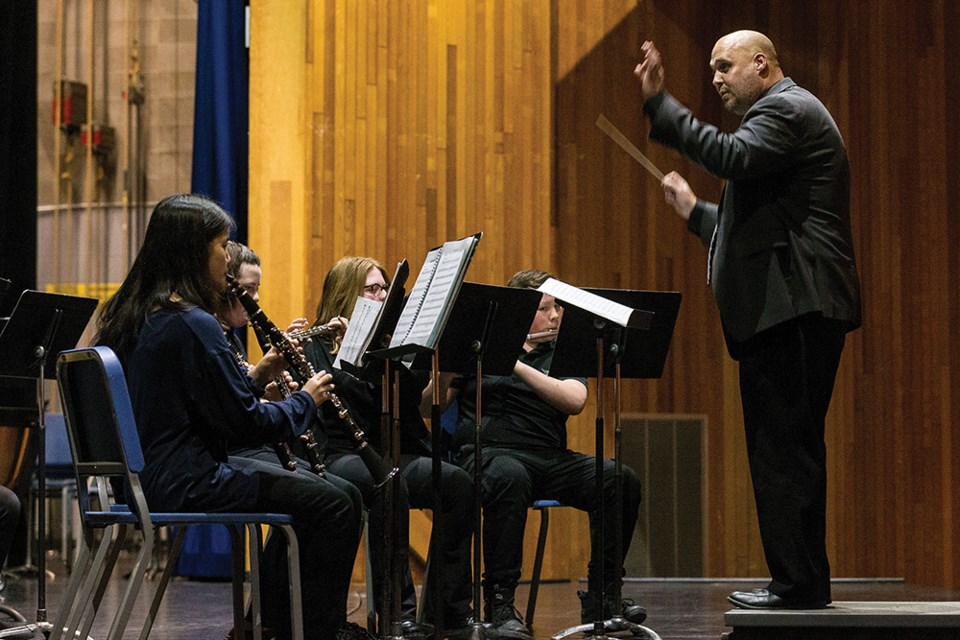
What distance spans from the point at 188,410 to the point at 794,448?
4.72ft

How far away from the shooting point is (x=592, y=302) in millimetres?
3248

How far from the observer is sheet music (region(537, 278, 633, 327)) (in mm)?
3191

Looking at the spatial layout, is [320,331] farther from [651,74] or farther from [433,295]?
[651,74]

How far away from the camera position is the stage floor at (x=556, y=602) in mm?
3984

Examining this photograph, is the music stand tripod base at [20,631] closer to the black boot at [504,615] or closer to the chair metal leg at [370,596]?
the chair metal leg at [370,596]

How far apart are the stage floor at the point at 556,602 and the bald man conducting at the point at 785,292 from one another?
2.86 ft

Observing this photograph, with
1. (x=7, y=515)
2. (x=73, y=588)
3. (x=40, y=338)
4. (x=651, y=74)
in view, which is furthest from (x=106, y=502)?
(x=651, y=74)

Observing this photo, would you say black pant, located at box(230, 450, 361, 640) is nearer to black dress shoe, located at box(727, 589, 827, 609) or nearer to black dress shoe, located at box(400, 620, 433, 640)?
black dress shoe, located at box(400, 620, 433, 640)

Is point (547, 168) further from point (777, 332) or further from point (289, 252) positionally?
point (777, 332)

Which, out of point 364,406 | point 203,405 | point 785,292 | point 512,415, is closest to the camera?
point 203,405

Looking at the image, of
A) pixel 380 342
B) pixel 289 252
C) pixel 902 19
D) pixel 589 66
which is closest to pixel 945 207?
pixel 902 19

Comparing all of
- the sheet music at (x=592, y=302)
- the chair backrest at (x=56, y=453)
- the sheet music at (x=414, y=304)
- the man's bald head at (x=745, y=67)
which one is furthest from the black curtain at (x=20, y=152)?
the man's bald head at (x=745, y=67)

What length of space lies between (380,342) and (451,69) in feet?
9.05

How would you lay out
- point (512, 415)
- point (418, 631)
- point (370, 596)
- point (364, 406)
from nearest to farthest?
point (418, 631) → point (370, 596) → point (364, 406) → point (512, 415)
